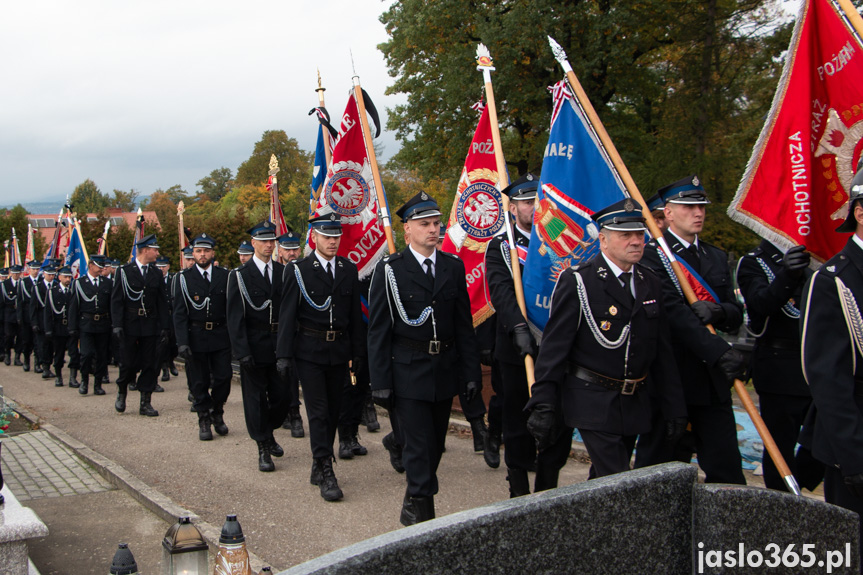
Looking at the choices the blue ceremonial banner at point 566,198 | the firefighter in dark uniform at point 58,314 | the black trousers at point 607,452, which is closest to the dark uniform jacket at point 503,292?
the blue ceremonial banner at point 566,198

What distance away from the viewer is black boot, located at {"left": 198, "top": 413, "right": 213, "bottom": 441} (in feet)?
29.4

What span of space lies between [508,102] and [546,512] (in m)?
20.8

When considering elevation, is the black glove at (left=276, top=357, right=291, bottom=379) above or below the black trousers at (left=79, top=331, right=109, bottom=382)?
above

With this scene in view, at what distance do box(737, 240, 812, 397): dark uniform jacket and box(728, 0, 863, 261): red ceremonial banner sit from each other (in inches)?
12.9

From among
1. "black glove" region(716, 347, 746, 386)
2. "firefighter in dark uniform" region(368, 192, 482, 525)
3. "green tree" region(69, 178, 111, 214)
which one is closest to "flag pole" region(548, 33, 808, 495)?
"black glove" region(716, 347, 746, 386)

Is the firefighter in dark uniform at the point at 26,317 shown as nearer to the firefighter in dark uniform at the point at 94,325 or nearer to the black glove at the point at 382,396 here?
the firefighter in dark uniform at the point at 94,325

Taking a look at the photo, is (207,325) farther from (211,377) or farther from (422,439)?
(422,439)

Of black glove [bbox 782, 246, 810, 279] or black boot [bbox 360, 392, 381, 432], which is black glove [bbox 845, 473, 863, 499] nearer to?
black glove [bbox 782, 246, 810, 279]

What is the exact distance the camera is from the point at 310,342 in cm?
677

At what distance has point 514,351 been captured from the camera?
5.96m

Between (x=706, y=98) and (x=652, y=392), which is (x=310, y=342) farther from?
(x=706, y=98)

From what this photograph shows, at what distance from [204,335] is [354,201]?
2.47m

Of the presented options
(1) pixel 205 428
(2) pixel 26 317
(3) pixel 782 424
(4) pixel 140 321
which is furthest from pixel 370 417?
(2) pixel 26 317

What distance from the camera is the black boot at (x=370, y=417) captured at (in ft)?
30.8
